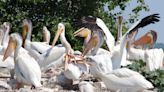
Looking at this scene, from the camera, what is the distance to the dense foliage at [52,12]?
16.1 meters

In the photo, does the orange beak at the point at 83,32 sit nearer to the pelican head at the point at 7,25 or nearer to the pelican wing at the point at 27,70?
the pelican head at the point at 7,25

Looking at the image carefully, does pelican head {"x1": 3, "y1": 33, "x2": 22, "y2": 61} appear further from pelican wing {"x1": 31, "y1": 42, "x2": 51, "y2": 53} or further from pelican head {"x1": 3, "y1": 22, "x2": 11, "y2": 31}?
pelican head {"x1": 3, "y1": 22, "x2": 11, "y2": 31}

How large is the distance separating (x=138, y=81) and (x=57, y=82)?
167 centimetres

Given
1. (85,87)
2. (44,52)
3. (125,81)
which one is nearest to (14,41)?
(44,52)

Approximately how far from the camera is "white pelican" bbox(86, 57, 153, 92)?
9.97 metres

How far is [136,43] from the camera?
14.9 m

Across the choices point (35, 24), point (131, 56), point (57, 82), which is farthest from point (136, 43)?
point (57, 82)

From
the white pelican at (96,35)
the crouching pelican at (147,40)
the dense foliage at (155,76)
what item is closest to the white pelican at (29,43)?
the white pelican at (96,35)

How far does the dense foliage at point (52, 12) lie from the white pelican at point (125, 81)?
18.5 ft

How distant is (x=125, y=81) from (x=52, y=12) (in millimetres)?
6672

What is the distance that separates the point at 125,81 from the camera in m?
10.1

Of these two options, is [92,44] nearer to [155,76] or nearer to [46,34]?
[155,76]

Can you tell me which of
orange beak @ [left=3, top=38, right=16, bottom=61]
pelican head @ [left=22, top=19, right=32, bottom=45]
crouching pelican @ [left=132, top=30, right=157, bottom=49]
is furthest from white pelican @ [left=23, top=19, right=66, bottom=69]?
crouching pelican @ [left=132, top=30, right=157, bottom=49]

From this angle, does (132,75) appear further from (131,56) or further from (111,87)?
(131,56)
